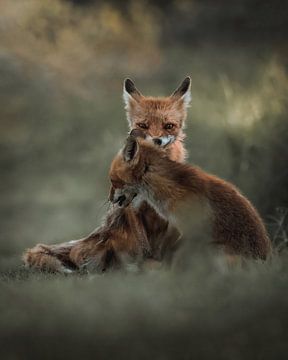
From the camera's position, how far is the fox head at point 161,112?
4555 mm

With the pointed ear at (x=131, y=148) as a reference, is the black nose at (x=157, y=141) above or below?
above

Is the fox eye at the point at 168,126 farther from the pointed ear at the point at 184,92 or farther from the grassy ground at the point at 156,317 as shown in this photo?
the grassy ground at the point at 156,317

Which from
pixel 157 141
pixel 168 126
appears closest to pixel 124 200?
pixel 157 141

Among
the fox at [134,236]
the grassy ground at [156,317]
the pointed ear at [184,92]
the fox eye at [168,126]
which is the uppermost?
the pointed ear at [184,92]

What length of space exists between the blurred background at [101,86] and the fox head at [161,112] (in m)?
0.10

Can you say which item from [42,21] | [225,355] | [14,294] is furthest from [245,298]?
[42,21]

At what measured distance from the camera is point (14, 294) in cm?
415

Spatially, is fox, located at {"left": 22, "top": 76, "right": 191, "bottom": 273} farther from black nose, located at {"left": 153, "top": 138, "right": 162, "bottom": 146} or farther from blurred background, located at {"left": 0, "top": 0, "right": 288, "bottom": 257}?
blurred background, located at {"left": 0, "top": 0, "right": 288, "bottom": 257}

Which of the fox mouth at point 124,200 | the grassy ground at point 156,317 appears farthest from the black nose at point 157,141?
the grassy ground at point 156,317

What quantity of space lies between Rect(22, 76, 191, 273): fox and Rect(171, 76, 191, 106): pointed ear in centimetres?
8

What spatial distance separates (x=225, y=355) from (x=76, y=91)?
164 centimetres

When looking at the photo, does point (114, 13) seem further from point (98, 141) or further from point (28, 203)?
point (28, 203)

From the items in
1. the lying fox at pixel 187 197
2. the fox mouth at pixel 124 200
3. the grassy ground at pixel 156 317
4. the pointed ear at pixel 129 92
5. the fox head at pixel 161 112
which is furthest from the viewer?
the pointed ear at pixel 129 92

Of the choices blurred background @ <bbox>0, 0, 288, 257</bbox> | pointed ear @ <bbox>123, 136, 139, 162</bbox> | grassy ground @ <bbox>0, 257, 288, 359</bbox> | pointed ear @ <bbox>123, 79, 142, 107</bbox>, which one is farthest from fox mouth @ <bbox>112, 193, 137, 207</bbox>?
pointed ear @ <bbox>123, 79, 142, 107</bbox>
